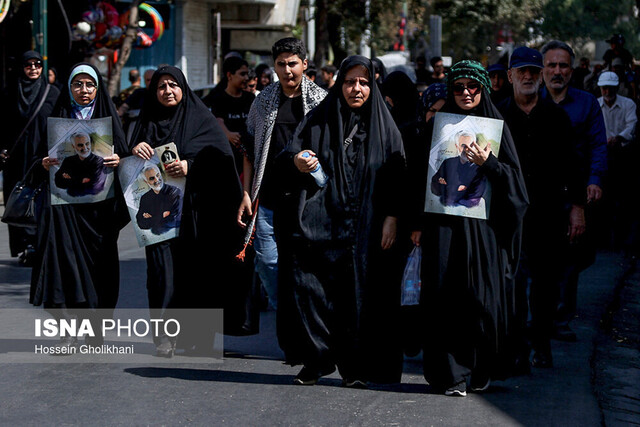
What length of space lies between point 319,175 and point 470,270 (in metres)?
0.91

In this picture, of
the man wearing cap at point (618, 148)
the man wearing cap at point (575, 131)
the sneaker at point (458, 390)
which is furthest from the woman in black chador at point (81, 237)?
the man wearing cap at point (618, 148)

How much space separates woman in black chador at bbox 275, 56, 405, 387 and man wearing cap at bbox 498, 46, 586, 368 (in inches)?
33.0

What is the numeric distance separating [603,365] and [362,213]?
199 cm

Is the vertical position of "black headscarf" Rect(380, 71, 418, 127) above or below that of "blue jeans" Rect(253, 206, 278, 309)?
above

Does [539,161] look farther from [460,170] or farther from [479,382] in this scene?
[479,382]

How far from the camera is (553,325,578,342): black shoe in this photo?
7.79 meters

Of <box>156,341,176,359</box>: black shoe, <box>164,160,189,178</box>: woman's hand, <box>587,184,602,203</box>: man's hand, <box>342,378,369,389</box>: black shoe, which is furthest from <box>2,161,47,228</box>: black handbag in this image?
<box>587,184,602,203</box>: man's hand

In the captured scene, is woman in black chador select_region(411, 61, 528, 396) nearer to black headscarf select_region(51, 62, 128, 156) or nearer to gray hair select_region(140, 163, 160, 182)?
gray hair select_region(140, 163, 160, 182)

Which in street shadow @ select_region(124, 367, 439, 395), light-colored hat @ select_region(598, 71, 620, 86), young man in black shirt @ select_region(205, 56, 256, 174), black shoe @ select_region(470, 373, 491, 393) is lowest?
street shadow @ select_region(124, 367, 439, 395)

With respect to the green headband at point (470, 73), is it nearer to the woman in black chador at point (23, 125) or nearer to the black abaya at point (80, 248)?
the black abaya at point (80, 248)

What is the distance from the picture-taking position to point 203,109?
7145 millimetres

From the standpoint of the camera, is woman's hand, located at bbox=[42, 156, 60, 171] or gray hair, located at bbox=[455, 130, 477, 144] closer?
gray hair, located at bbox=[455, 130, 477, 144]

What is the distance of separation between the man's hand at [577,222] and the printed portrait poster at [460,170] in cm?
96

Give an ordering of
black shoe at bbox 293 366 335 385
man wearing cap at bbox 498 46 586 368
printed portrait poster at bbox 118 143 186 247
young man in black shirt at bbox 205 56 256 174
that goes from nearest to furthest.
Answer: black shoe at bbox 293 366 335 385 → man wearing cap at bbox 498 46 586 368 → printed portrait poster at bbox 118 143 186 247 → young man in black shirt at bbox 205 56 256 174
